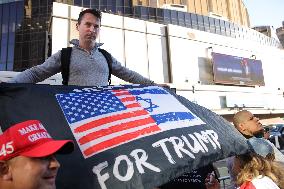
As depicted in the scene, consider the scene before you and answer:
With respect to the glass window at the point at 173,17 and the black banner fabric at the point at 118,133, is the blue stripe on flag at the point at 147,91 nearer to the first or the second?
the black banner fabric at the point at 118,133

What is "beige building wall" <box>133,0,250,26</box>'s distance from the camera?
53.8 m

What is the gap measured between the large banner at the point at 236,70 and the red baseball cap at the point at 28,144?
42253mm

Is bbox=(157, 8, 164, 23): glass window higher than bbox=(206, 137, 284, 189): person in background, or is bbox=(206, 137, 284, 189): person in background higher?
bbox=(157, 8, 164, 23): glass window

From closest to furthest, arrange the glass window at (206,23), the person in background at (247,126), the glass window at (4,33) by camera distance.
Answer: the person in background at (247,126)
the glass window at (4,33)
the glass window at (206,23)

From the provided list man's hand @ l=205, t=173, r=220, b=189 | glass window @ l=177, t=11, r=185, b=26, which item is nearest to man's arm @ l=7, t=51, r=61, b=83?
man's hand @ l=205, t=173, r=220, b=189

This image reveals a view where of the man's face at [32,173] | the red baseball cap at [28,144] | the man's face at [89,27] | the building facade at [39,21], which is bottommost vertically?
the man's face at [32,173]

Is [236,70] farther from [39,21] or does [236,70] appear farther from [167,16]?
[39,21]

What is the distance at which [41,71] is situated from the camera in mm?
2531

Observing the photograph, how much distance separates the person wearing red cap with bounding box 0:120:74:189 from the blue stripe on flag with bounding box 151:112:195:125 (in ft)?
2.36

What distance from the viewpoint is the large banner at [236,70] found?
43500mm

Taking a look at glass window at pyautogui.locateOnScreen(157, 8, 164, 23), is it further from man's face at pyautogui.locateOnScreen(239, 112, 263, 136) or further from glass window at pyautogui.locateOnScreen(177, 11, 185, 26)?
man's face at pyautogui.locateOnScreen(239, 112, 263, 136)

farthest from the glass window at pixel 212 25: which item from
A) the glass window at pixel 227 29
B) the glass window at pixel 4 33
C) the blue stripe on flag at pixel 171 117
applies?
the blue stripe on flag at pixel 171 117

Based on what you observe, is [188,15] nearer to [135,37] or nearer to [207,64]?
[207,64]

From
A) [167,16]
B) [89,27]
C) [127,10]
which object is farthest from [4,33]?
[89,27]
